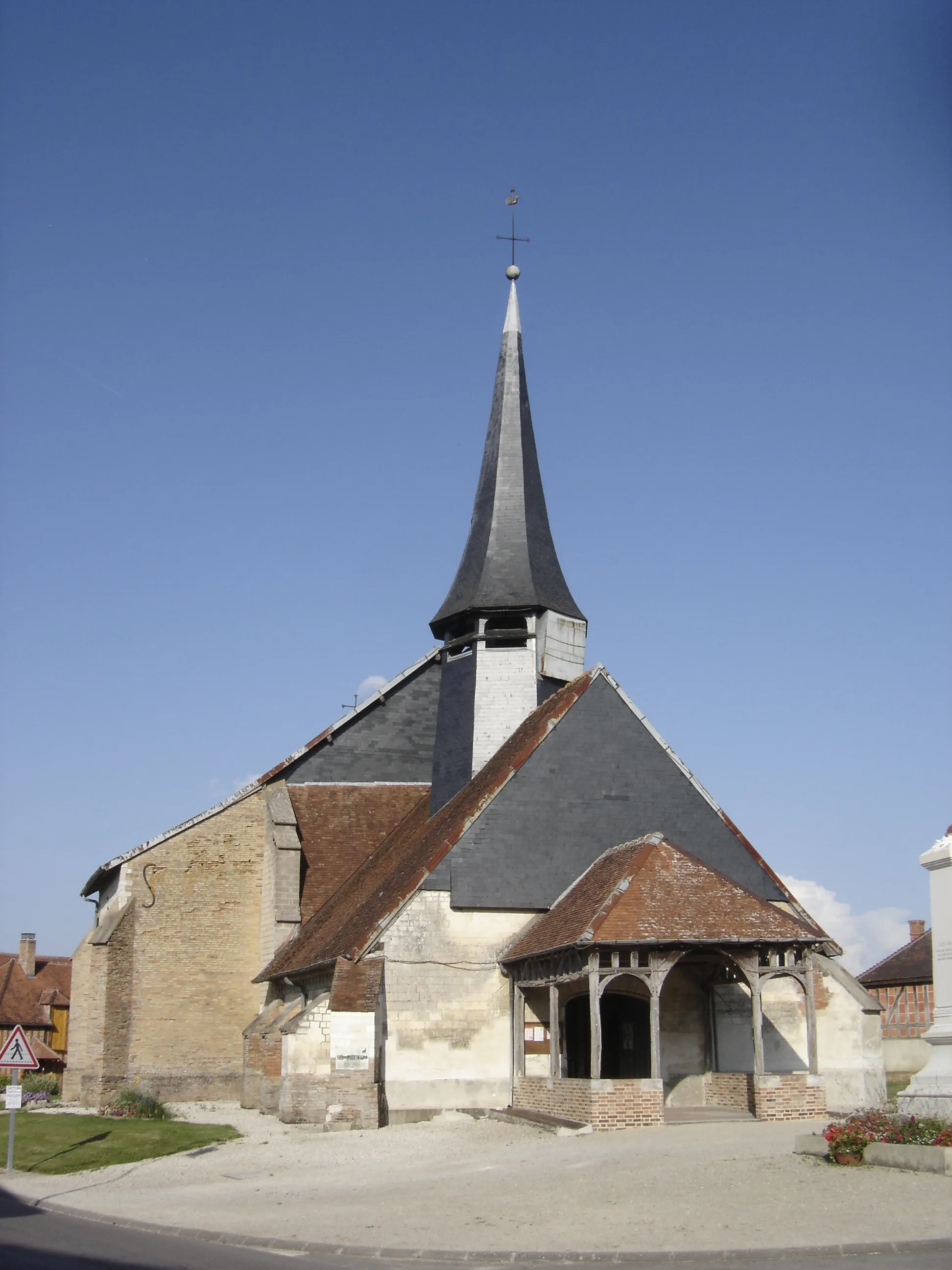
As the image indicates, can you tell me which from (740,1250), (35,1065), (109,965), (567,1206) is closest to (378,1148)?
(35,1065)

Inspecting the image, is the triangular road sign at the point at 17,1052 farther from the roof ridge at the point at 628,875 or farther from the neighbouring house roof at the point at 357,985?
the roof ridge at the point at 628,875

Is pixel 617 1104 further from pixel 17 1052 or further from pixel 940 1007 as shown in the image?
pixel 17 1052

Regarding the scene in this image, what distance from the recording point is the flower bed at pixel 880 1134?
38.7 feet

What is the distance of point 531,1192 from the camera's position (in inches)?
468

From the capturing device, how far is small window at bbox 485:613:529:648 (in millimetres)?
25625

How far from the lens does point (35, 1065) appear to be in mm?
15914

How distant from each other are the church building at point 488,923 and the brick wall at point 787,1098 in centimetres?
3

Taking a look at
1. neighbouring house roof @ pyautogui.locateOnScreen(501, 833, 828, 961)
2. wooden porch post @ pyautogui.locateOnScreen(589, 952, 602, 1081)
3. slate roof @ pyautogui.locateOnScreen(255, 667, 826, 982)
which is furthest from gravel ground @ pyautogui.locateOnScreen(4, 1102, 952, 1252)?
slate roof @ pyautogui.locateOnScreen(255, 667, 826, 982)

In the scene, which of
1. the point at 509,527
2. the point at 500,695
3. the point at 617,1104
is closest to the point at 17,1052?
the point at 617,1104

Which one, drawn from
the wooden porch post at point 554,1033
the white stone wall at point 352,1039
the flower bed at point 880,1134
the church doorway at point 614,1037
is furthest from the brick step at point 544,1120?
the flower bed at point 880,1134

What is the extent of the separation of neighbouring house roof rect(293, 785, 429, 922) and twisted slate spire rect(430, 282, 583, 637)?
4451 mm

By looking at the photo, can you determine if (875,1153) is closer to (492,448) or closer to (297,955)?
(297,955)

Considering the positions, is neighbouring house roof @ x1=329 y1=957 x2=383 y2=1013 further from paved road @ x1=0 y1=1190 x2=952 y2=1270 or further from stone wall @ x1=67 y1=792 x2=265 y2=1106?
paved road @ x1=0 y1=1190 x2=952 y2=1270

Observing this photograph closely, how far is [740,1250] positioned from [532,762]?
12.9 meters
